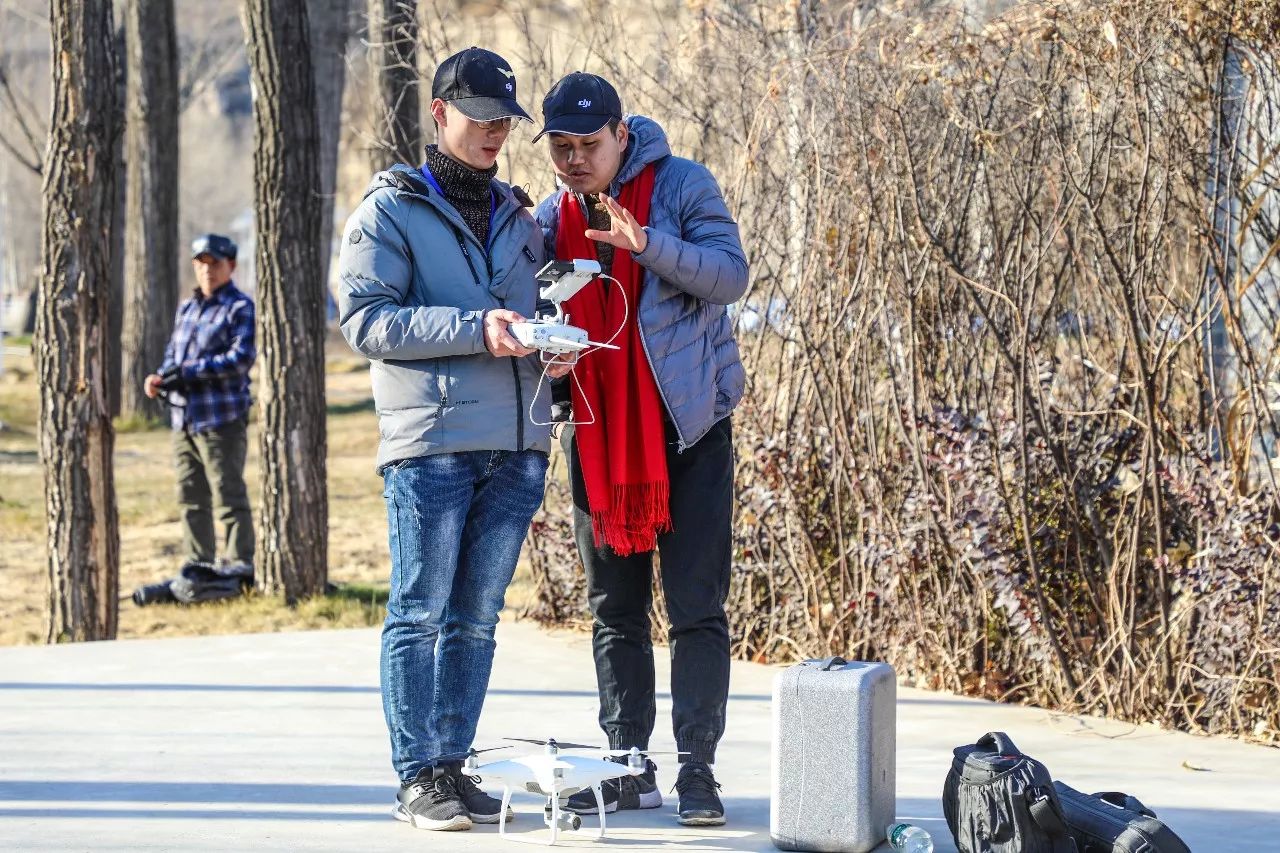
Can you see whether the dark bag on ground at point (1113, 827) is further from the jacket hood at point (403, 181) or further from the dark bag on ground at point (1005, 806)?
the jacket hood at point (403, 181)

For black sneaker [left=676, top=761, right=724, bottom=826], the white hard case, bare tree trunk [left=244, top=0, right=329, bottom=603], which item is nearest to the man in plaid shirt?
bare tree trunk [left=244, top=0, right=329, bottom=603]

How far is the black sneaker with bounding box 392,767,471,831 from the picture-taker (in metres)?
3.77

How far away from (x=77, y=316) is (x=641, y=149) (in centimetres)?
407

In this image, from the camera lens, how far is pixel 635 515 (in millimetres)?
3861

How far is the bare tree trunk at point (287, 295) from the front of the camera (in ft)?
25.2

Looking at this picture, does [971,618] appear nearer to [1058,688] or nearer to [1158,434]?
[1058,688]

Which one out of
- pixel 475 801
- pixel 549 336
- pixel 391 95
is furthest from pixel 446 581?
pixel 391 95

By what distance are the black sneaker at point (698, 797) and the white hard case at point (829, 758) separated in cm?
18

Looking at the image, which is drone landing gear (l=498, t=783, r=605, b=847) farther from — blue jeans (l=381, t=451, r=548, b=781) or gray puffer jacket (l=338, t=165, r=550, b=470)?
gray puffer jacket (l=338, t=165, r=550, b=470)

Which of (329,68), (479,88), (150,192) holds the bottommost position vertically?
(479,88)

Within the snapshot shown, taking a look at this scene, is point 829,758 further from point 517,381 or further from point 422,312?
point 422,312

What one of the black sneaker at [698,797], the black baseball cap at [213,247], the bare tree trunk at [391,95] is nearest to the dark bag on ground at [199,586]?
the black baseball cap at [213,247]

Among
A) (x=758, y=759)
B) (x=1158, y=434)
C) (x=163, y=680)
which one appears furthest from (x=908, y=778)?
(x=163, y=680)

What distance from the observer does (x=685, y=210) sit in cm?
391
